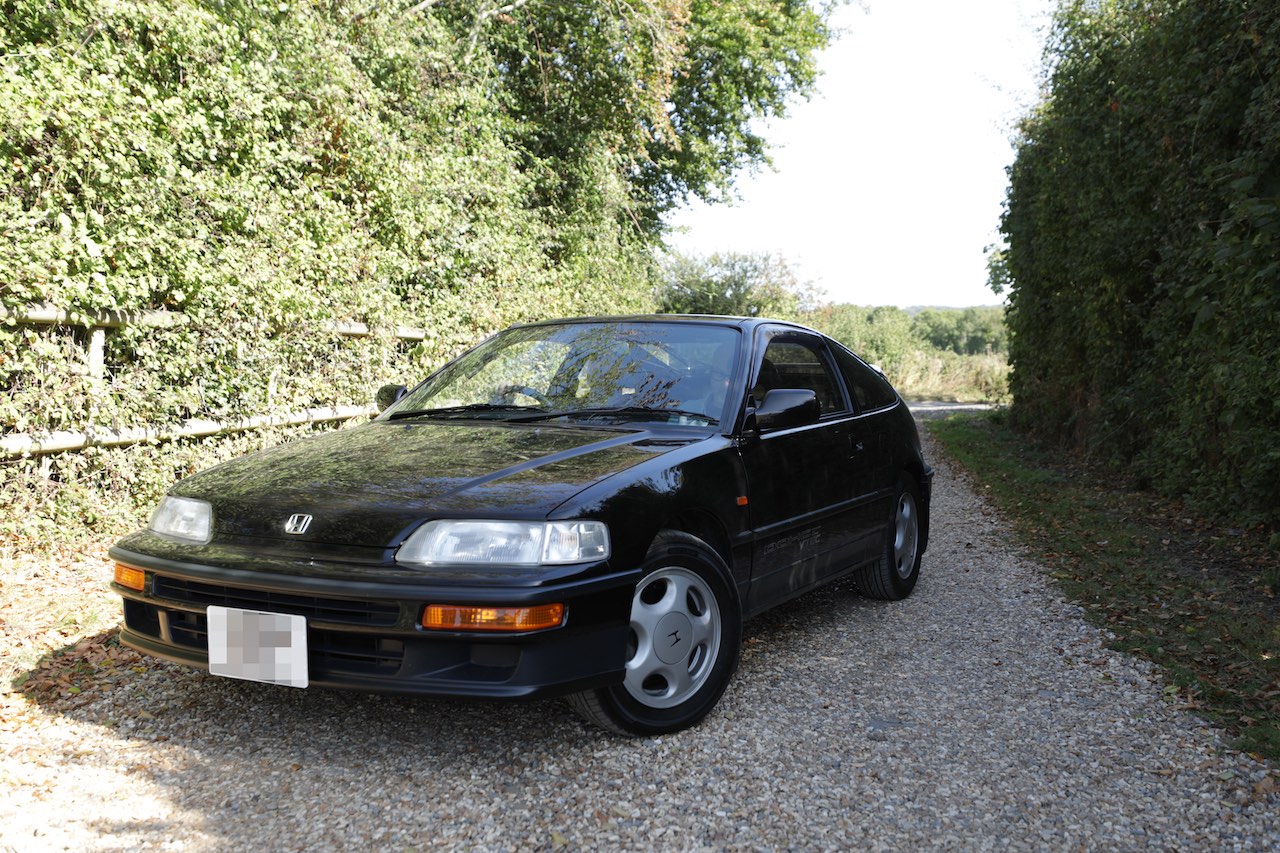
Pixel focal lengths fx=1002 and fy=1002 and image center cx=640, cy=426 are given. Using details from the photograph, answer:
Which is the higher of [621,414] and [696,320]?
[696,320]

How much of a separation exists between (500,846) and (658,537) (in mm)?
1185

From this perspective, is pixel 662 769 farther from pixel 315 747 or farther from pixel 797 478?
pixel 797 478

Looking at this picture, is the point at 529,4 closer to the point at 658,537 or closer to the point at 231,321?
the point at 231,321

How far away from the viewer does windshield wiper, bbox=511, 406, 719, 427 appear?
13.9ft

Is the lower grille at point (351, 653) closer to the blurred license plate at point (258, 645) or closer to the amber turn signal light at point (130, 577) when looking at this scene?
the blurred license plate at point (258, 645)

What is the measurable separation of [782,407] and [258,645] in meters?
2.23

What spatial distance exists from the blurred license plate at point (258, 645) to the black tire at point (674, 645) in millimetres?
924

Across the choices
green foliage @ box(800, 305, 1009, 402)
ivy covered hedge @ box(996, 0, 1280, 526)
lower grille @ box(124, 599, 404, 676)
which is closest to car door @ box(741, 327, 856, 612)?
lower grille @ box(124, 599, 404, 676)

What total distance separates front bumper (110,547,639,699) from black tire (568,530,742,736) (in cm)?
18

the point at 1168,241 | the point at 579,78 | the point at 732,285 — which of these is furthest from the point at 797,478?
the point at 732,285

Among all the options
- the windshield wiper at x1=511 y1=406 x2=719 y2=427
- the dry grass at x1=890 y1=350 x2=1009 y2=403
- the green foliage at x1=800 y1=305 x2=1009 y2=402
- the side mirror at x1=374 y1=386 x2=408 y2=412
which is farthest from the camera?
the green foliage at x1=800 y1=305 x2=1009 y2=402

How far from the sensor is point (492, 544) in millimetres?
3168

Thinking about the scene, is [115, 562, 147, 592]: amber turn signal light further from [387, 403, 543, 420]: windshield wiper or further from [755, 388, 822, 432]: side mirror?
[755, 388, 822, 432]: side mirror

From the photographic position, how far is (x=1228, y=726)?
3.86 meters
